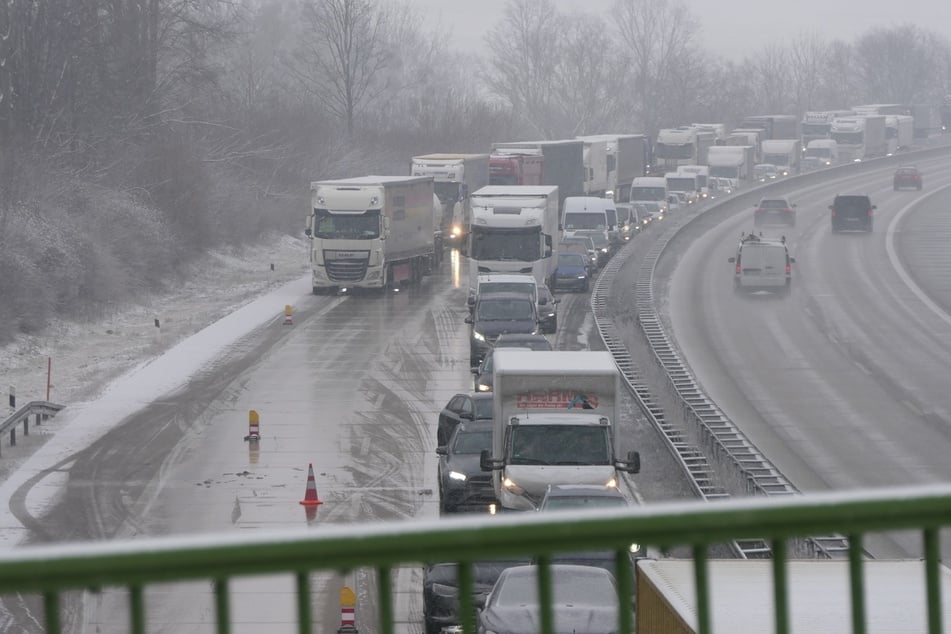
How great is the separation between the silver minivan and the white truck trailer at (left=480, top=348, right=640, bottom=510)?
27.0m

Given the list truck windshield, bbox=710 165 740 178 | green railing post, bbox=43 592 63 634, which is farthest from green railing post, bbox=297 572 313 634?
truck windshield, bbox=710 165 740 178

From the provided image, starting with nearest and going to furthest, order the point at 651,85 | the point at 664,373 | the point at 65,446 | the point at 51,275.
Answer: the point at 65,446 < the point at 664,373 < the point at 51,275 < the point at 651,85

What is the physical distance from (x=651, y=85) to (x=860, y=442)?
125634mm

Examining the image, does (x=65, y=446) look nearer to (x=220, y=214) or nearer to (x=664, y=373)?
(x=664, y=373)

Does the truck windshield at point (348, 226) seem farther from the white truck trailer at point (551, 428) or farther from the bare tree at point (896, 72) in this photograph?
the bare tree at point (896, 72)

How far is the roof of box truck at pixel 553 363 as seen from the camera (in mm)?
19906

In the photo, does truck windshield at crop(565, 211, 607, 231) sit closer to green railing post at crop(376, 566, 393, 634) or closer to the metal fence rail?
the metal fence rail

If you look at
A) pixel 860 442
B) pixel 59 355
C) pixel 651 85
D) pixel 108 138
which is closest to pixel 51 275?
pixel 59 355

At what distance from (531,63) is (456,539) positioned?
15296 centimetres

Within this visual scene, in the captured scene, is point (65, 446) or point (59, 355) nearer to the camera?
point (65, 446)

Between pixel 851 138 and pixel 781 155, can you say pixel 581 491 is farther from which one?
pixel 851 138

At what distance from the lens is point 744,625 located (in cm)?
615

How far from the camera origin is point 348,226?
4503cm

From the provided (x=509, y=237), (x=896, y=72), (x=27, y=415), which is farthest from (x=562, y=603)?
(x=896, y=72)
